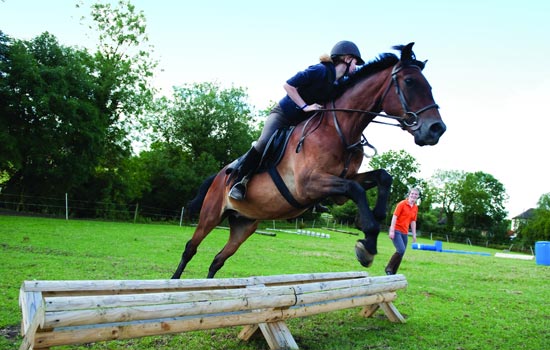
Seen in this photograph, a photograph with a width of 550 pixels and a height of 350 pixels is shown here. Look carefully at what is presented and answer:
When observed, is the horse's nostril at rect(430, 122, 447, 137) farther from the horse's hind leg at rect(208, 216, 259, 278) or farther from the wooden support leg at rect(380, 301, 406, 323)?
the horse's hind leg at rect(208, 216, 259, 278)

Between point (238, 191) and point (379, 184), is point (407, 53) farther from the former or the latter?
point (238, 191)

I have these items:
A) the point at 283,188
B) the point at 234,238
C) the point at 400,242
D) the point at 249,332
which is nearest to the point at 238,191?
the point at 283,188

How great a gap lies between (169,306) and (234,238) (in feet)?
9.56

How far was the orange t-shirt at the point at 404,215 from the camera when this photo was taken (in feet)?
25.8

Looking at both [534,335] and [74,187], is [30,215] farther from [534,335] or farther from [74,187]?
[534,335]

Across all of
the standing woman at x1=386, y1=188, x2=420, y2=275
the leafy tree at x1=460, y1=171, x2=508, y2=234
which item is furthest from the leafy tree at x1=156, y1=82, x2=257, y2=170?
the leafy tree at x1=460, y1=171, x2=508, y2=234

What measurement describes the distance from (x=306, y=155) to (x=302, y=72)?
36.6 inches

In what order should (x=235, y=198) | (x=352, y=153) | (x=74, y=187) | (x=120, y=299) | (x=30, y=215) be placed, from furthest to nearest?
1. (x=74, y=187)
2. (x=30, y=215)
3. (x=235, y=198)
4. (x=352, y=153)
5. (x=120, y=299)

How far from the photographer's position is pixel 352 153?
431 centimetres

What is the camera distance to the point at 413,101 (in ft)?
13.1

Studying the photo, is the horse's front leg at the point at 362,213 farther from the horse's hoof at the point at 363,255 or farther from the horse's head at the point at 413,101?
the horse's head at the point at 413,101

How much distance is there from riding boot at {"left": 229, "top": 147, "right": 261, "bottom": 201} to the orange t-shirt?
4021mm

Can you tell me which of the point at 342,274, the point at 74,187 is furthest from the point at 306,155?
the point at 74,187

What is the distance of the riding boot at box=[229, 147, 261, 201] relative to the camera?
15.9ft
